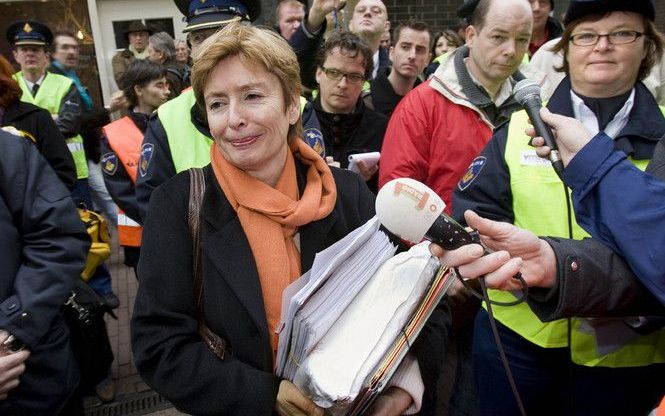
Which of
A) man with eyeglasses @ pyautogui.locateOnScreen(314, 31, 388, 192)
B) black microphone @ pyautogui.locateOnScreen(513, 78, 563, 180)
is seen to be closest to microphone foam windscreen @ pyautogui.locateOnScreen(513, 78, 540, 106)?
black microphone @ pyautogui.locateOnScreen(513, 78, 563, 180)

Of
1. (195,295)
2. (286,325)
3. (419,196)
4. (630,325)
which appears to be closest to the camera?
(419,196)

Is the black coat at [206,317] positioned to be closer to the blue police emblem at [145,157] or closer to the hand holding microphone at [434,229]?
the hand holding microphone at [434,229]

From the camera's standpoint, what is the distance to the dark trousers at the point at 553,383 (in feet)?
6.04

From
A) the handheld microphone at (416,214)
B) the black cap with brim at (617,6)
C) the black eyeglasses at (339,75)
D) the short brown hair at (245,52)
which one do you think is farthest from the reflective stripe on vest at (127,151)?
the black cap with brim at (617,6)

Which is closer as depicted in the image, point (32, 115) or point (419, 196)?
point (419, 196)

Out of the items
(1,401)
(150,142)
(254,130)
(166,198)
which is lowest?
(1,401)

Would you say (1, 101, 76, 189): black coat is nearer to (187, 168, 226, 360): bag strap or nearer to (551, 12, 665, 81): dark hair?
(187, 168, 226, 360): bag strap

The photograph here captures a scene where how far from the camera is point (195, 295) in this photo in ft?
4.87

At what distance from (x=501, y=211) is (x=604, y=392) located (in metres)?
0.75

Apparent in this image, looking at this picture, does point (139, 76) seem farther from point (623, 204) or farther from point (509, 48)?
point (623, 204)

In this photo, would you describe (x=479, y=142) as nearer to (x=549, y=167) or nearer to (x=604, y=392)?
(x=549, y=167)

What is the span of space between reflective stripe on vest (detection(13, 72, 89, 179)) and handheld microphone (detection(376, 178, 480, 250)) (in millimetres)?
4572

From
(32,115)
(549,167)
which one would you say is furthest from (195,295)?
(32,115)

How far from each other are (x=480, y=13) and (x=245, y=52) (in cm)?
168
